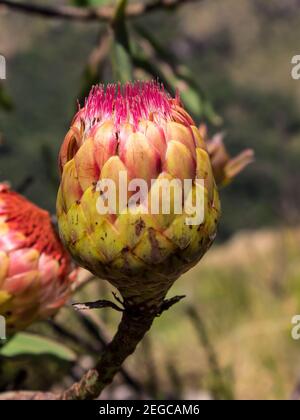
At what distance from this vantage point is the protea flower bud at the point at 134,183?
572mm

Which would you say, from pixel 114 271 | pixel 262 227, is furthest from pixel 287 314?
pixel 262 227

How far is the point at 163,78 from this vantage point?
4.75 feet

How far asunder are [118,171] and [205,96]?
1009 mm

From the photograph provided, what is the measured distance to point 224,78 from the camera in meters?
17.3

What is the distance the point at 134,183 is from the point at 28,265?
0.95 feet

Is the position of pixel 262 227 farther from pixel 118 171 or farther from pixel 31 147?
pixel 118 171

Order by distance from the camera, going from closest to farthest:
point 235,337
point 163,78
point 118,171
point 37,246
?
point 118,171 < point 37,246 < point 163,78 < point 235,337

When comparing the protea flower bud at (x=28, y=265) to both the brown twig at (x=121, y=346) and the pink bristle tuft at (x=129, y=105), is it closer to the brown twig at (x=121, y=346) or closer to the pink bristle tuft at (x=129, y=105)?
the brown twig at (x=121, y=346)

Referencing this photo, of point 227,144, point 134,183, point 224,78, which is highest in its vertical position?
point 224,78

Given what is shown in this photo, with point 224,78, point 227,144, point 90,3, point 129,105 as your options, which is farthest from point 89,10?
point 224,78

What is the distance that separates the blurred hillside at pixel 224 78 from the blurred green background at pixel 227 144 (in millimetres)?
31

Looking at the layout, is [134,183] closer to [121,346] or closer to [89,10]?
[121,346]

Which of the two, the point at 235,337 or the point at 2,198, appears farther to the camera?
the point at 235,337

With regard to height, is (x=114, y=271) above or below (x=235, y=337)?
above
